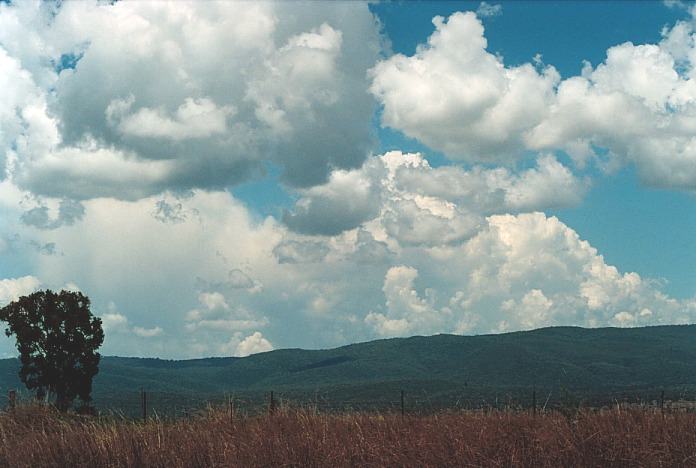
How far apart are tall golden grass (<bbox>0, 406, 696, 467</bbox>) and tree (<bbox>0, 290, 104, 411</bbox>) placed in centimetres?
6605

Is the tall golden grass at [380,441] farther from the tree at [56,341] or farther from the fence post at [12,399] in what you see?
the tree at [56,341]

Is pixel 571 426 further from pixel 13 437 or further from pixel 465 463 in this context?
pixel 13 437

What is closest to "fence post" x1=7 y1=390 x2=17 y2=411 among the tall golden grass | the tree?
the tall golden grass

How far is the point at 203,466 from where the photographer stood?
18.2m

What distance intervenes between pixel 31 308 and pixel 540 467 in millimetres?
78956

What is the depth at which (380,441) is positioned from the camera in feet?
59.7

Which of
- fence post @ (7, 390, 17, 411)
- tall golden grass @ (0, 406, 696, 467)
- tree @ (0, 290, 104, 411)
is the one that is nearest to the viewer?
tall golden grass @ (0, 406, 696, 467)

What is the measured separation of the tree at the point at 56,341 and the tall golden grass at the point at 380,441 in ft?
217

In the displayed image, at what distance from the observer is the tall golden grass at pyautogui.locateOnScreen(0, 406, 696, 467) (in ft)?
53.9

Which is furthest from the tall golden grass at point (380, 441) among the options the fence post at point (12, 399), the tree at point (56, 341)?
the tree at point (56, 341)

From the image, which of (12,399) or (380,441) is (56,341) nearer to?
(12,399)

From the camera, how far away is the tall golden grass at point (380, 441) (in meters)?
16.4

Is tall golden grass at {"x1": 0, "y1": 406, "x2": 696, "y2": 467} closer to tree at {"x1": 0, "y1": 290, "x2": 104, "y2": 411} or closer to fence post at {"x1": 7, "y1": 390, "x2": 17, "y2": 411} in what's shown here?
fence post at {"x1": 7, "y1": 390, "x2": 17, "y2": 411}

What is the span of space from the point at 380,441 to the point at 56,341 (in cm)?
7409
